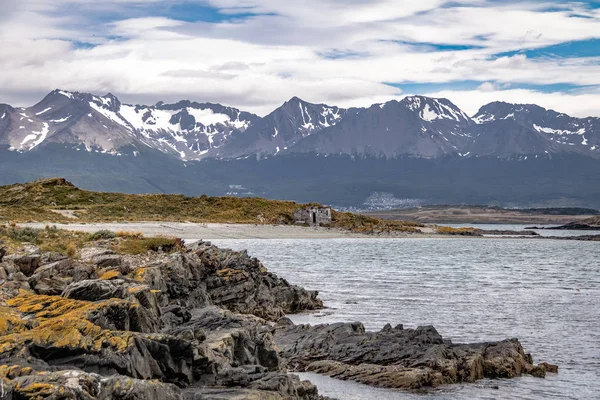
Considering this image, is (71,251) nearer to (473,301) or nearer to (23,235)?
(23,235)

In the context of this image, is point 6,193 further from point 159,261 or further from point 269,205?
Answer: point 159,261

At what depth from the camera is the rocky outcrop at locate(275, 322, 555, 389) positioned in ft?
74.4

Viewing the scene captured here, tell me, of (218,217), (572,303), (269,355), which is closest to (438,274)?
(572,303)

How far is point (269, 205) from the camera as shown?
5276 inches

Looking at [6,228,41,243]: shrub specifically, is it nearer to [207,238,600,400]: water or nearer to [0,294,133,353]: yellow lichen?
[207,238,600,400]: water

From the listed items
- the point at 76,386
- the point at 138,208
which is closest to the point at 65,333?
the point at 76,386

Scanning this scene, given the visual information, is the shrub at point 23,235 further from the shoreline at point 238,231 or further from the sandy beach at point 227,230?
the sandy beach at point 227,230

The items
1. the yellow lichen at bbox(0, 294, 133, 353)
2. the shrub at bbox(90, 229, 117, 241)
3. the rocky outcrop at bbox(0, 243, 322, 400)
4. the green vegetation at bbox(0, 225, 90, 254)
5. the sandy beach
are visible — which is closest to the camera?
the rocky outcrop at bbox(0, 243, 322, 400)

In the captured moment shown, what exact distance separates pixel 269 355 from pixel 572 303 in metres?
27.5

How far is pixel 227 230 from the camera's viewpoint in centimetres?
10175

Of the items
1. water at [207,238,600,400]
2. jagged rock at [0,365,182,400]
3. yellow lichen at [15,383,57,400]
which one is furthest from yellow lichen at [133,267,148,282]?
yellow lichen at [15,383,57,400]

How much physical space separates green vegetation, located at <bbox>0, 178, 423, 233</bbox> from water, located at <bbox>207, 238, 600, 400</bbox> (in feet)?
82.2

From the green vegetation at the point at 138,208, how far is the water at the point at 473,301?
25.1m

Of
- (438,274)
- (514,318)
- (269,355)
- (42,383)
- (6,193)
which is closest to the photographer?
(42,383)
